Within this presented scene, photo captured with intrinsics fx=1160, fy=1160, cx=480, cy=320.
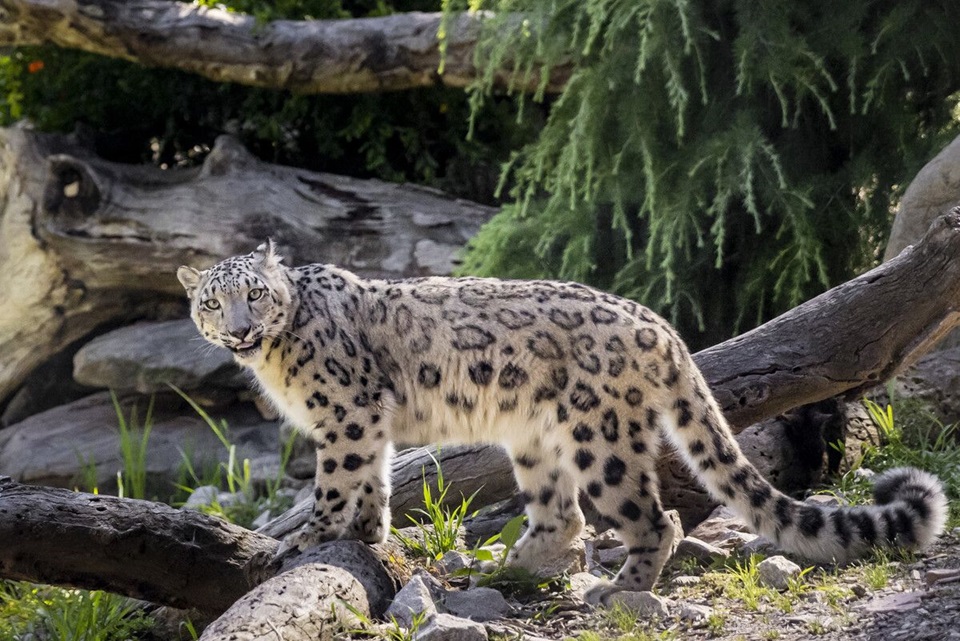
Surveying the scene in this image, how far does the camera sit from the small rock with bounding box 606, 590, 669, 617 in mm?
4699

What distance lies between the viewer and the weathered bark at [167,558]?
4.66 meters

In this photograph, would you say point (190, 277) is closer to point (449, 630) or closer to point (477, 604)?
point (477, 604)

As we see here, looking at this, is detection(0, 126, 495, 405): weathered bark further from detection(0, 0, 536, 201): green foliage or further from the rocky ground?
the rocky ground

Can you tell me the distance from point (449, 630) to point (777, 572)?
4.87ft

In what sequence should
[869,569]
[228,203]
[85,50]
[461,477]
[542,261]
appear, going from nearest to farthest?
[869,569] < [461,477] < [542,261] < [228,203] < [85,50]

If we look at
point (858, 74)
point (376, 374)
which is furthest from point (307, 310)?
point (858, 74)

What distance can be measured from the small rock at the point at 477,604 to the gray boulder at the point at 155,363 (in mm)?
5441

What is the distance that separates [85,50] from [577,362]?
7.15 meters

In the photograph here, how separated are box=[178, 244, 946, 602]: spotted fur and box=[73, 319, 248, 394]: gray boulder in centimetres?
444

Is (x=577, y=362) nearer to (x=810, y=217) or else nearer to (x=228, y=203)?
(x=810, y=217)

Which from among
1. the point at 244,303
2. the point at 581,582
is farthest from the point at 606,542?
the point at 244,303

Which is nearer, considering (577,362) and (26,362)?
(577,362)

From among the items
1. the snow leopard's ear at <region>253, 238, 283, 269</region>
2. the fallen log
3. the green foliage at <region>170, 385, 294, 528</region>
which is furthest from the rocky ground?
the green foliage at <region>170, 385, 294, 528</region>

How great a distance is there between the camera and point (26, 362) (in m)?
10.4
